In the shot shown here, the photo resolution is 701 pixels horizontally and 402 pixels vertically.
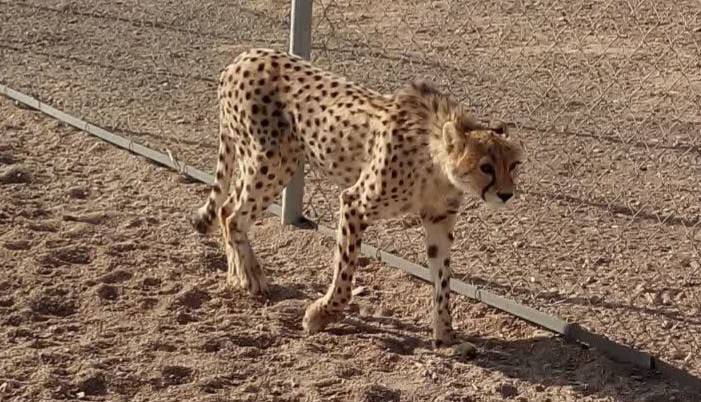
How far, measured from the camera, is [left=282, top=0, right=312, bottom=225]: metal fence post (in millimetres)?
5434

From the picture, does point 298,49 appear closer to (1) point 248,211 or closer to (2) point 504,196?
(1) point 248,211

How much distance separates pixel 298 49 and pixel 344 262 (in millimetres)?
1358

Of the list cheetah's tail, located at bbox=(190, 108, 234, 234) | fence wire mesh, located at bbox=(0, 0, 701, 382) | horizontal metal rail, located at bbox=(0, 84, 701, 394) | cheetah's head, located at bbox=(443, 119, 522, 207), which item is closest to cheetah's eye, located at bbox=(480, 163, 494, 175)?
cheetah's head, located at bbox=(443, 119, 522, 207)

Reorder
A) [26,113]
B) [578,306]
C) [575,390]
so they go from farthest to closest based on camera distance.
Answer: [26,113]
[578,306]
[575,390]

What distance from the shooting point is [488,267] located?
5.23m

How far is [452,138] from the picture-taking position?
13.5 ft

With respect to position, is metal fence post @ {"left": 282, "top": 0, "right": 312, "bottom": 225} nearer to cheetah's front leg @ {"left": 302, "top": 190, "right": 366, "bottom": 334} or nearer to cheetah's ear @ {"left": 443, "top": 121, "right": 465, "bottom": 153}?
cheetah's front leg @ {"left": 302, "top": 190, "right": 366, "bottom": 334}

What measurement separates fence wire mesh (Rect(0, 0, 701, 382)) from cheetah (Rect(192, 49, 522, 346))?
76 cm

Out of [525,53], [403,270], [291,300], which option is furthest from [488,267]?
[525,53]

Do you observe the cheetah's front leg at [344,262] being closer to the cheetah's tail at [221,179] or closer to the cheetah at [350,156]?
the cheetah at [350,156]

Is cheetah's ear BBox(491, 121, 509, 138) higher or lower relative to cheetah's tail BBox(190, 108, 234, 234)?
higher

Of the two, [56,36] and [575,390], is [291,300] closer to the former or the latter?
[575,390]

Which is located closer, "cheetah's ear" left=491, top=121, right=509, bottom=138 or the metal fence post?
"cheetah's ear" left=491, top=121, right=509, bottom=138

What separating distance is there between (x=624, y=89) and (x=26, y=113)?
11.6 ft
